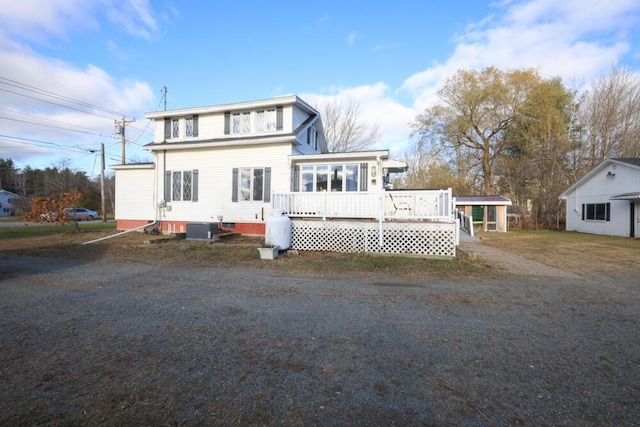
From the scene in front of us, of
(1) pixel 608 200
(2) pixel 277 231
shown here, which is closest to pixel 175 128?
(2) pixel 277 231

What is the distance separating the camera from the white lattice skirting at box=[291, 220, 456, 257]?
949cm

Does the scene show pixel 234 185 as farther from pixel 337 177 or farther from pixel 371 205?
pixel 371 205

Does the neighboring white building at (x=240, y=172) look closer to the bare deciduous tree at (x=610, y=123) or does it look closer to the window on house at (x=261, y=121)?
the window on house at (x=261, y=121)

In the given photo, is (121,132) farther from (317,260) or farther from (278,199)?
(317,260)

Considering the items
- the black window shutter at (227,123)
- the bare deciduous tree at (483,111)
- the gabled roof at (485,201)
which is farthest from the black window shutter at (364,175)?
the bare deciduous tree at (483,111)

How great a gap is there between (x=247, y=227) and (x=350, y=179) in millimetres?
4971

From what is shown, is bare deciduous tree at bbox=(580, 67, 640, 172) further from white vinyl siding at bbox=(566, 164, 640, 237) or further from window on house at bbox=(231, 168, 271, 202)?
window on house at bbox=(231, 168, 271, 202)

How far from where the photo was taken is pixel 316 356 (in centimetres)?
327

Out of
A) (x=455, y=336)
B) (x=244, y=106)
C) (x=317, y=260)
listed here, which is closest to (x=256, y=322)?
(x=455, y=336)

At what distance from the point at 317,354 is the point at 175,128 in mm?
15491

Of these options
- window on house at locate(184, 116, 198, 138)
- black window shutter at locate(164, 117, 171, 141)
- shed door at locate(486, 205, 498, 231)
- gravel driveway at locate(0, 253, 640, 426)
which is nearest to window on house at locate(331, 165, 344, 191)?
window on house at locate(184, 116, 198, 138)

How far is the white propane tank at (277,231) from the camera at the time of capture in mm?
9805

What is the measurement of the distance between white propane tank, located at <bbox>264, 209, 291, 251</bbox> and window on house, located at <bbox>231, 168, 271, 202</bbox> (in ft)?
13.3

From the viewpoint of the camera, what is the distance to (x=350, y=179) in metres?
13.5
